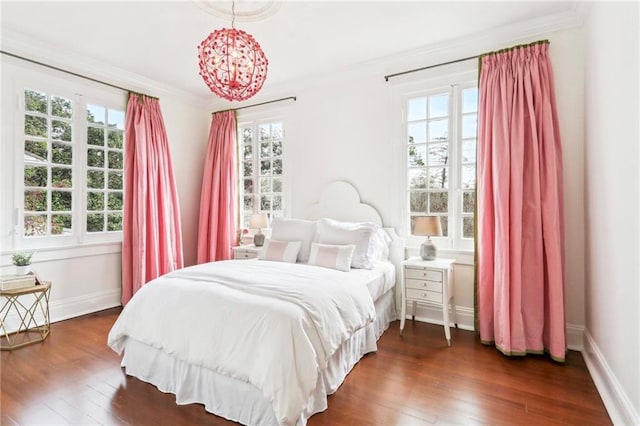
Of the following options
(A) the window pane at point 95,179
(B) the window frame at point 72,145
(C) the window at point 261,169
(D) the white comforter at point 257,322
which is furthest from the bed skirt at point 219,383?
(C) the window at point 261,169

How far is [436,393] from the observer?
6.88 ft

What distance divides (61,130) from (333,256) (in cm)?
322

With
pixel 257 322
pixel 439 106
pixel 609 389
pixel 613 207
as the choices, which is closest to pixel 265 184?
pixel 439 106

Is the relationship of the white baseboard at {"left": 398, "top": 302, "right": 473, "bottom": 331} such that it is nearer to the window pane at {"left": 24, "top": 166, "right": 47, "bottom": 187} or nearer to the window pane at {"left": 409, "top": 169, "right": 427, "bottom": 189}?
the window pane at {"left": 409, "top": 169, "right": 427, "bottom": 189}

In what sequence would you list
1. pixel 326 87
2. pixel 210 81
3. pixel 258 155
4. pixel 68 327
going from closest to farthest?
pixel 210 81
pixel 68 327
pixel 326 87
pixel 258 155

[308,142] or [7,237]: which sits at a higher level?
[308,142]

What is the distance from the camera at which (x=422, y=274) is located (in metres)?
2.98

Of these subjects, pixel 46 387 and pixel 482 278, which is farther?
pixel 482 278

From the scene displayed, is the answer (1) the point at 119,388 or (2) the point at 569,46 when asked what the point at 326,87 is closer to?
(2) the point at 569,46

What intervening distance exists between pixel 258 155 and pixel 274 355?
3.44 meters

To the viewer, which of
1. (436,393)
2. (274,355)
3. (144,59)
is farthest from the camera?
(144,59)

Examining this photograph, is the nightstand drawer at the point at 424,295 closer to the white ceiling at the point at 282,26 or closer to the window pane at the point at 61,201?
the white ceiling at the point at 282,26

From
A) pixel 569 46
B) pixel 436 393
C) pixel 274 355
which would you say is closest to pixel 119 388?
pixel 274 355

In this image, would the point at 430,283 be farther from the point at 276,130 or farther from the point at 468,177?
the point at 276,130
